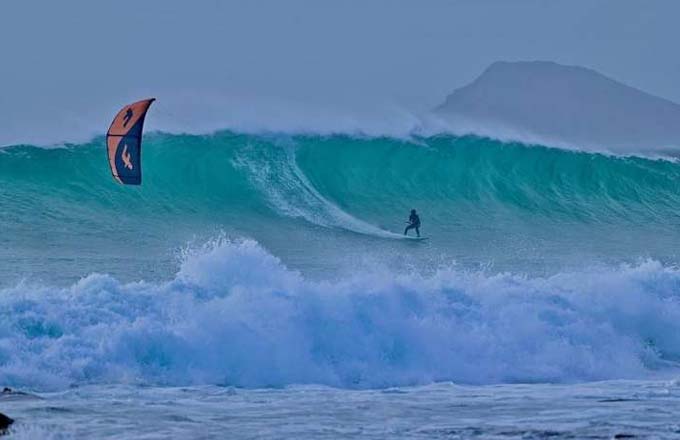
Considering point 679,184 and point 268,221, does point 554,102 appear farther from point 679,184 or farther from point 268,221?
point 268,221

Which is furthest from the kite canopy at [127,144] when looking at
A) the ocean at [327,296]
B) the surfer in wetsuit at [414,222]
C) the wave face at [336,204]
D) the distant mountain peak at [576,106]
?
the distant mountain peak at [576,106]

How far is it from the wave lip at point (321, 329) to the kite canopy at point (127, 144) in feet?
3.59

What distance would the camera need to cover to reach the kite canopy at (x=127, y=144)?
44.2ft

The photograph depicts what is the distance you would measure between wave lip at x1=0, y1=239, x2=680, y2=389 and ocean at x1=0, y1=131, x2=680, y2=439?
3cm

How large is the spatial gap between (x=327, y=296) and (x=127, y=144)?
2.51 meters

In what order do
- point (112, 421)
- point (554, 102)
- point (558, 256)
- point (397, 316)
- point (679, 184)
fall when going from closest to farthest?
point (112, 421)
point (397, 316)
point (558, 256)
point (679, 184)
point (554, 102)

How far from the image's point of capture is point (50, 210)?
20.5 meters

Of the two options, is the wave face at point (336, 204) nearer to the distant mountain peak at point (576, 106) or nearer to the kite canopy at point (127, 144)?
the kite canopy at point (127, 144)

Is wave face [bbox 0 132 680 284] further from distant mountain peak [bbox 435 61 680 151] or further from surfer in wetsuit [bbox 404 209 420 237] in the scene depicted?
distant mountain peak [bbox 435 61 680 151]

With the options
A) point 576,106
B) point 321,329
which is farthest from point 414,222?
point 576,106

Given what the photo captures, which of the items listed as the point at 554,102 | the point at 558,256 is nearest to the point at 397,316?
the point at 558,256

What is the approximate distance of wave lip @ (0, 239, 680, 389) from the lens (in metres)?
11.9

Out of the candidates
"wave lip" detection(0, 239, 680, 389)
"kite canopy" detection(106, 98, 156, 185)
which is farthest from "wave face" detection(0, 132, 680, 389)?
"kite canopy" detection(106, 98, 156, 185)

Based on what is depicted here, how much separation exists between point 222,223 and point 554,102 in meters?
26.2
